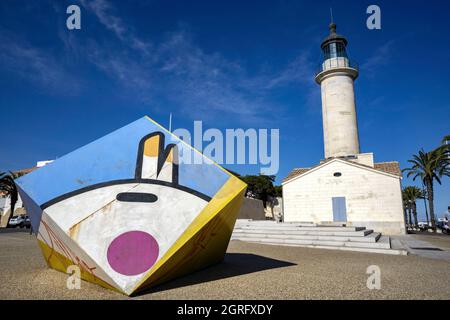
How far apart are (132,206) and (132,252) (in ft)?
3.14

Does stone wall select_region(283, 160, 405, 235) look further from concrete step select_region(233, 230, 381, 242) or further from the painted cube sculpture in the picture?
the painted cube sculpture

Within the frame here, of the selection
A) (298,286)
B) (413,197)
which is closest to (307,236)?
(298,286)

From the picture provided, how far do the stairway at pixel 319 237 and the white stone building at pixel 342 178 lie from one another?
7.94 meters

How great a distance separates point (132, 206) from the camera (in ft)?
18.7

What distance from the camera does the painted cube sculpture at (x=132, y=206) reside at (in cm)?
521

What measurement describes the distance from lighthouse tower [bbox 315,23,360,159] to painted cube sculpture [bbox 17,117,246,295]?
24.4m

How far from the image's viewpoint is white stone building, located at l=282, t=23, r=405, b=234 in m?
23.1

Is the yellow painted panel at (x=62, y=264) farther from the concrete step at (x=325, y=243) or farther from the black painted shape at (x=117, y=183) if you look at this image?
the concrete step at (x=325, y=243)

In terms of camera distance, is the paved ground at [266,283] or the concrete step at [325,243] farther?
the concrete step at [325,243]

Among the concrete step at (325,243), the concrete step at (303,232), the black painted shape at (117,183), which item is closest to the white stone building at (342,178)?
the concrete step at (303,232)

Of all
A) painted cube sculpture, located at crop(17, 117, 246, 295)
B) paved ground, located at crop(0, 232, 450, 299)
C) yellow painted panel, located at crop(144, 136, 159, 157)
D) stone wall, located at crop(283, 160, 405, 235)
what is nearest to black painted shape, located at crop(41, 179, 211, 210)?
painted cube sculpture, located at crop(17, 117, 246, 295)

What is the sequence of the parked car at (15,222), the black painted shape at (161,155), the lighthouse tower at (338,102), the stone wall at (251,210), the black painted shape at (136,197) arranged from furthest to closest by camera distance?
the parked car at (15,222), the stone wall at (251,210), the lighthouse tower at (338,102), the black painted shape at (161,155), the black painted shape at (136,197)

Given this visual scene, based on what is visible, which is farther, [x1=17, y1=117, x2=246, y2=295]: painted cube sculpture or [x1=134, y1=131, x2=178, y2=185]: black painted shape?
[x1=134, y1=131, x2=178, y2=185]: black painted shape
